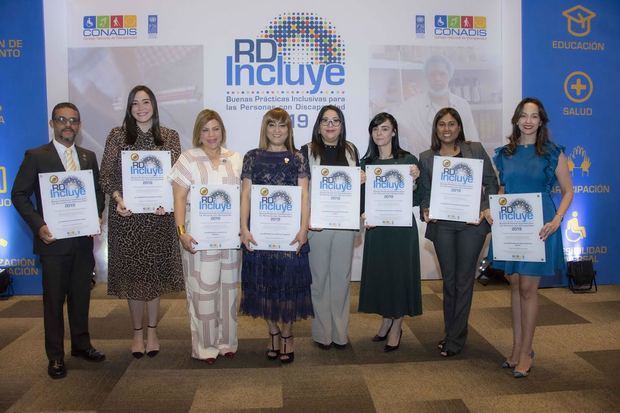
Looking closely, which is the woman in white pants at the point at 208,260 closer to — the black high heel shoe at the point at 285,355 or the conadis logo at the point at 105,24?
the black high heel shoe at the point at 285,355

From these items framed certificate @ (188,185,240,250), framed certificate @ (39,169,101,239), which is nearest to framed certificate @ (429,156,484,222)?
framed certificate @ (188,185,240,250)

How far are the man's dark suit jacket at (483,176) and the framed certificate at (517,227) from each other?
0.23 meters

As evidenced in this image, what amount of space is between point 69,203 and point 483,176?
265 cm

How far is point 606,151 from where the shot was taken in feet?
18.1

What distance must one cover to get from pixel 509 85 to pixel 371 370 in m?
3.80

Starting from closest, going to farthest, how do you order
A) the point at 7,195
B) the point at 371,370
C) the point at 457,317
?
the point at 371,370 < the point at 457,317 < the point at 7,195

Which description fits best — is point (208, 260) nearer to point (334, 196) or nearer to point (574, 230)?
point (334, 196)

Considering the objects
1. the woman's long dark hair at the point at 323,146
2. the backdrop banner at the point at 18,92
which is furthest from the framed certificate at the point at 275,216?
the backdrop banner at the point at 18,92

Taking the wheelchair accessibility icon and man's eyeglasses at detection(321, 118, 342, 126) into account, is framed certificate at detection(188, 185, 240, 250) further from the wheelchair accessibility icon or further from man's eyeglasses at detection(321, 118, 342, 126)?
the wheelchair accessibility icon

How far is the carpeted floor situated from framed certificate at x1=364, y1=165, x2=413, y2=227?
97cm

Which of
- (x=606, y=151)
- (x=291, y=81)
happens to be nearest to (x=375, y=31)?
(x=291, y=81)

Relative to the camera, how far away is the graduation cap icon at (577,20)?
17.8 feet

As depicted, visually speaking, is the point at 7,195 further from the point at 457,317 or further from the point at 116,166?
the point at 457,317

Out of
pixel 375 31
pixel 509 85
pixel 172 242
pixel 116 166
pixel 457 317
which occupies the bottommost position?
pixel 457 317
